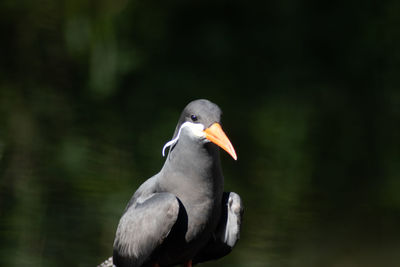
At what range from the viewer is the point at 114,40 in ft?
15.9

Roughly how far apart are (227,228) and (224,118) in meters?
2.41

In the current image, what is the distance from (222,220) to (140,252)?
0.39 m

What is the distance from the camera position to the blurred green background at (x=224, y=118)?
4812mm

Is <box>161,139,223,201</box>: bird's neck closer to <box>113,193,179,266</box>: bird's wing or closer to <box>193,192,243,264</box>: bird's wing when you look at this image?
<box>113,193,179,266</box>: bird's wing

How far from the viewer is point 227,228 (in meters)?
2.78

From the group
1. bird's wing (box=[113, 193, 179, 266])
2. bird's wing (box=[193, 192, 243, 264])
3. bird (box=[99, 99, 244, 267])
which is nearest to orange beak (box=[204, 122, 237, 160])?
bird (box=[99, 99, 244, 267])

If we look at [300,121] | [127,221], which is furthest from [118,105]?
[127,221]

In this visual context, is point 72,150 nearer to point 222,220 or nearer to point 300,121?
point 300,121

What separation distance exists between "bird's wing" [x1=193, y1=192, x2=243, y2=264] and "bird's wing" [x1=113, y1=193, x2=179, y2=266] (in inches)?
12.5

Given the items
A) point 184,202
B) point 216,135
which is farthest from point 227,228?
point 216,135

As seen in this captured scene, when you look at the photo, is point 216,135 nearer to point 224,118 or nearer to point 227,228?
point 227,228

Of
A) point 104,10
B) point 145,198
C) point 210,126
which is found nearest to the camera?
point 210,126

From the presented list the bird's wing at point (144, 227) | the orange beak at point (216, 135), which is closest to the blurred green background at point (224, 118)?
the bird's wing at point (144, 227)

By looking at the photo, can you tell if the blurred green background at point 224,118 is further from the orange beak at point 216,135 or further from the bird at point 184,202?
the orange beak at point 216,135
